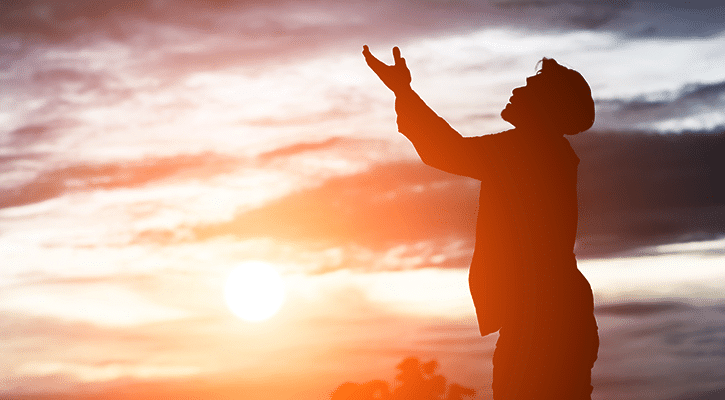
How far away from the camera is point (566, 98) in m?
7.74

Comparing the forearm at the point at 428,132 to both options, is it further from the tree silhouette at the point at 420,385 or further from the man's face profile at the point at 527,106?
the tree silhouette at the point at 420,385

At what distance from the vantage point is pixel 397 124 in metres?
7.54

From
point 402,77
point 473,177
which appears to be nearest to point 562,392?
point 473,177

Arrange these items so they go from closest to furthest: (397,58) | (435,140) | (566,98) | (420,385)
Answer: (435,140), (397,58), (566,98), (420,385)

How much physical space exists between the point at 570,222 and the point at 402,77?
2.14m

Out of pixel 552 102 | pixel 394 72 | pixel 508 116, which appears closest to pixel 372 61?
pixel 394 72

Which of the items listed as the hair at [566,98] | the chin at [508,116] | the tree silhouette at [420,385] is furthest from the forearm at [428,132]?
the tree silhouette at [420,385]

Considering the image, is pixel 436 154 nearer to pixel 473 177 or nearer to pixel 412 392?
pixel 473 177

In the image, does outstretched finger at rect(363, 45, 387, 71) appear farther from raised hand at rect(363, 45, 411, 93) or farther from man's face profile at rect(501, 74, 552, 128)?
man's face profile at rect(501, 74, 552, 128)

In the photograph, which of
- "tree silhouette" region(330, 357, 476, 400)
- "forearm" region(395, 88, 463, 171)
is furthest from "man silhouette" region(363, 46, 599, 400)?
"tree silhouette" region(330, 357, 476, 400)

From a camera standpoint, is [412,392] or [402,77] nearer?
[402,77]

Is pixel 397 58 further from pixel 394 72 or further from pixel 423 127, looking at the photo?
pixel 423 127

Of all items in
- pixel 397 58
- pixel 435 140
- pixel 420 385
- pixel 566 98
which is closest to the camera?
pixel 435 140

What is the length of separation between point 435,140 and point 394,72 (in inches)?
29.0
